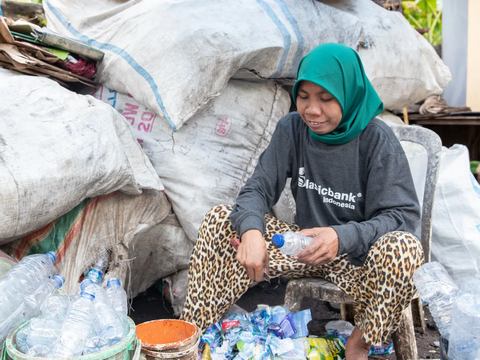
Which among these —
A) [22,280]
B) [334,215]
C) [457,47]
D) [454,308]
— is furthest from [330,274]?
[457,47]

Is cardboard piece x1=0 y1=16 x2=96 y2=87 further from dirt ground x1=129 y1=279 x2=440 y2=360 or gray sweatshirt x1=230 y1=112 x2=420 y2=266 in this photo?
dirt ground x1=129 y1=279 x2=440 y2=360

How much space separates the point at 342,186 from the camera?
1885 millimetres

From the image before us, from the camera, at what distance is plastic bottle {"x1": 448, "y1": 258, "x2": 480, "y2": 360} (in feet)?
4.24

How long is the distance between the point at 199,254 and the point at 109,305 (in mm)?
421

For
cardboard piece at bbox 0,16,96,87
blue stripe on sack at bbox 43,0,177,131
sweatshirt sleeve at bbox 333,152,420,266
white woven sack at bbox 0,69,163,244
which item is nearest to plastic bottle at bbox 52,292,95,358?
white woven sack at bbox 0,69,163,244

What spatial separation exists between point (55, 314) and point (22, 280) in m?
0.27

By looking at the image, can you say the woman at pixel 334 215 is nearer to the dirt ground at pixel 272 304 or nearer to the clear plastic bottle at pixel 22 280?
the clear plastic bottle at pixel 22 280

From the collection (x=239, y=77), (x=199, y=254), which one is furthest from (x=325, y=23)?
(x=199, y=254)

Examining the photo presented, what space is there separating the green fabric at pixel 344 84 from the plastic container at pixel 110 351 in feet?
3.44

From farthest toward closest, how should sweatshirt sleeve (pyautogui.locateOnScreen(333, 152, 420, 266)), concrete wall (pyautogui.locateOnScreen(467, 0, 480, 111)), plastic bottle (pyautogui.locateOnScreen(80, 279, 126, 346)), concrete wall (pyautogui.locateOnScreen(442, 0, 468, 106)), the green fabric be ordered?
concrete wall (pyautogui.locateOnScreen(442, 0, 468, 106))
concrete wall (pyautogui.locateOnScreen(467, 0, 480, 111))
the green fabric
sweatshirt sleeve (pyautogui.locateOnScreen(333, 152, 420, 266))
plastic bottle (pyautogui.locateOnScreen(80, 279, 126, 346))

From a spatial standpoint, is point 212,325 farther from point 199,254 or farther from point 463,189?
point 463,189

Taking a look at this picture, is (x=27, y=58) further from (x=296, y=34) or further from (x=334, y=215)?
(x=334, y=215)

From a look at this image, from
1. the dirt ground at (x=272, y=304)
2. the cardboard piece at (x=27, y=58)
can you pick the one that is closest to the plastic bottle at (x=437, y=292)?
the dirt ground at (x=272, y=304)

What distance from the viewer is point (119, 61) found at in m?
2.29
